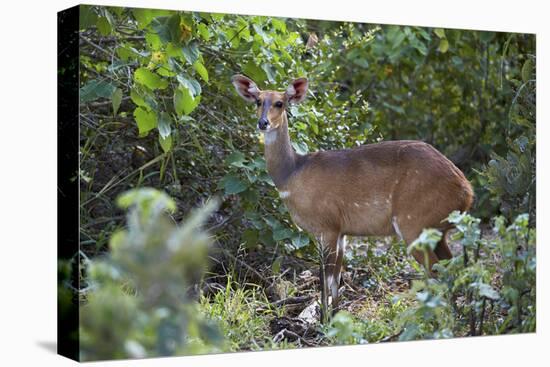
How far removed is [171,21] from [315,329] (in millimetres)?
2303

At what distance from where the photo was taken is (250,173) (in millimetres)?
6887

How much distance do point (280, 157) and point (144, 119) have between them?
112 cm

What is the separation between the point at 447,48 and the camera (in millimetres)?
8852

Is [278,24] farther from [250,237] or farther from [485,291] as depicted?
[485,291]

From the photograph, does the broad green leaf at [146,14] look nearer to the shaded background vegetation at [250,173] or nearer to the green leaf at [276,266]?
the shaded background vegetation at [250,173]

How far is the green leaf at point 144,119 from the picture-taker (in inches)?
241

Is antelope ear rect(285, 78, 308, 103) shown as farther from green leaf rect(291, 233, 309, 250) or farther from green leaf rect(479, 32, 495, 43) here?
green leaf rect(479, 32, 495, 43)

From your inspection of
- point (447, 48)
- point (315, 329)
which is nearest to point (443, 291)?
point (315, 329)

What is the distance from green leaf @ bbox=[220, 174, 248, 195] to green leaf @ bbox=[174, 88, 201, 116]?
0.86m

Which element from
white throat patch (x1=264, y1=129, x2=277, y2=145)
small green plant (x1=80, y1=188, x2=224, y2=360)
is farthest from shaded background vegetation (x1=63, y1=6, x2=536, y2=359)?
small green plant (x1=80, y1=188, x2=224, y2=360)

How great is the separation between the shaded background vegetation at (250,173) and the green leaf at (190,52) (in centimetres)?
1

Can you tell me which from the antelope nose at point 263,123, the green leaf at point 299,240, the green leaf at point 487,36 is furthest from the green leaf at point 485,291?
the green leaf at point 487,36

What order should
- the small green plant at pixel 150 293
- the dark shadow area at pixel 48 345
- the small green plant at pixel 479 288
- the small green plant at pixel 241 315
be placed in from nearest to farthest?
the small green plant at pixel 150 293
the dark shadow area at pixel 48 345
the small green plant at pixel 479 288
the small green plant at pixel 241 315

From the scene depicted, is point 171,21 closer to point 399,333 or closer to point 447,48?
point 399,333
